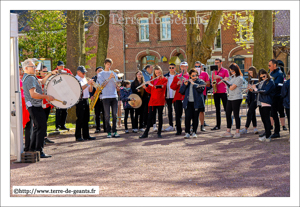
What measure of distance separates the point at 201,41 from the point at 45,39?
27.1ft

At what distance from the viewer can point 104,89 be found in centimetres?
1086

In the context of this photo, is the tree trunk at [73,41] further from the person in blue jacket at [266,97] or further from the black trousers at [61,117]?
the person in blue jacket at [266,97]

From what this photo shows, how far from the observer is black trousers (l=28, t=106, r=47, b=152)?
8070 millimetres

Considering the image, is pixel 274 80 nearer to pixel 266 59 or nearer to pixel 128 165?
pixel 128 165

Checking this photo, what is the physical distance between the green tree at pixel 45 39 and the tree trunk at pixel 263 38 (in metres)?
9.77

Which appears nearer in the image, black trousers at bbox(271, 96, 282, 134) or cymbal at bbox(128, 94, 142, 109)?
black trousers at bbox(271, 96, 282, 134)

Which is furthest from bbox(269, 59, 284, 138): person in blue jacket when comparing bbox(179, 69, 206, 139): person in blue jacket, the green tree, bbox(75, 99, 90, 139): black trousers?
the green tree

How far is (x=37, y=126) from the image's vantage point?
26.9 feet

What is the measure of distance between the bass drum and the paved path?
116cm

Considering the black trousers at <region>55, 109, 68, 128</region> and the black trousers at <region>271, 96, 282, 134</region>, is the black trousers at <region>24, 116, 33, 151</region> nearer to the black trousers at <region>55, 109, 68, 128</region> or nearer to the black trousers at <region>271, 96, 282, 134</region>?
the black trousers at <region>55, 109, 68, 128</region>

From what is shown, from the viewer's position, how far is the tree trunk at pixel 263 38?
1561cm

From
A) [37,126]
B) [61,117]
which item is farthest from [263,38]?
[37,126]

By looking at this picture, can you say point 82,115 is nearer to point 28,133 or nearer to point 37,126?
point 28,133

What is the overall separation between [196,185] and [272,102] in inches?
178
